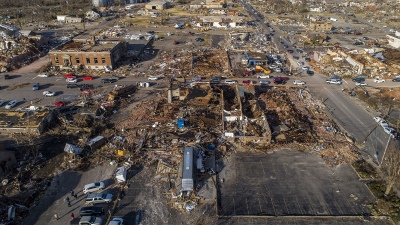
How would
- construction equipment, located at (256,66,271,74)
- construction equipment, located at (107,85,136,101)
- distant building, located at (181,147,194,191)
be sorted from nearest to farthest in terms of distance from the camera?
distant building, located at (181,147,194,191) < construction equipment, located at (107,85,136,101) < construction equipment, located at (256,66,271,74)

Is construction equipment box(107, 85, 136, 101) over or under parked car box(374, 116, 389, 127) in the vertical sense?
over

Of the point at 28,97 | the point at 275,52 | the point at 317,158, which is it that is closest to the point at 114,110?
the point at 28,97

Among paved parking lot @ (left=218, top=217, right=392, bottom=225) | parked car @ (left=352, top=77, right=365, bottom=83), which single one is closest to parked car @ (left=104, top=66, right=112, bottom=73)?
paved parking lot @ (left=218, top=217, right=392, bottom=225)

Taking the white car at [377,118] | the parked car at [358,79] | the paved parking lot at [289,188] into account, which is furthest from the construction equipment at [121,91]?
the parked car at [358,79]

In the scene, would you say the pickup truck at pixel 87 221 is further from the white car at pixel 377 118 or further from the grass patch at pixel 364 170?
the white car at pixel 377 118

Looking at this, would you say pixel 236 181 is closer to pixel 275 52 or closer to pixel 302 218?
pixel 302 218

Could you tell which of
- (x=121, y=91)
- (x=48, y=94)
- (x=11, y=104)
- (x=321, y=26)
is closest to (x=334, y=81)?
(x=121, y=91)

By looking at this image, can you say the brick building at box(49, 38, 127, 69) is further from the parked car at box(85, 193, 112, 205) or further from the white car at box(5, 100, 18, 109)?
the parked car at box(85, 193, 112, 205)
